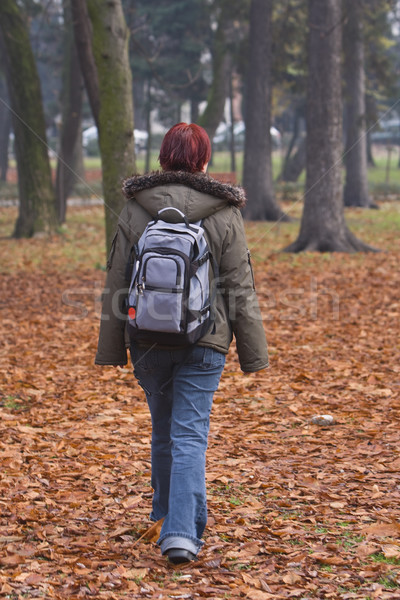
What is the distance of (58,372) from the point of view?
7.62 meters

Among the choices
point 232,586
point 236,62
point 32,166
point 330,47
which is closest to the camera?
point 232,586

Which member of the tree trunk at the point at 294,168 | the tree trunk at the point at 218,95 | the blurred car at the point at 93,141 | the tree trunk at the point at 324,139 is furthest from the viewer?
the blurred car at the point at 93,141

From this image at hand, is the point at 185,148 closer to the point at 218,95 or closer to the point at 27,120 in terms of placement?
the point at 27,120

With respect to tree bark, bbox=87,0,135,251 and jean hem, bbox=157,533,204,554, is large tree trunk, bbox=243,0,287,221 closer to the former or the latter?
tree bark, bbox=87,0,135,251

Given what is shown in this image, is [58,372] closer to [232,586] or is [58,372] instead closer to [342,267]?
[232,586]

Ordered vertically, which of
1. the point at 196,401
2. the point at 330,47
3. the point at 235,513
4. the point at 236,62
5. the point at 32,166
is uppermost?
the point at 236,62

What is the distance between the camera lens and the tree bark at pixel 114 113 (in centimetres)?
1013

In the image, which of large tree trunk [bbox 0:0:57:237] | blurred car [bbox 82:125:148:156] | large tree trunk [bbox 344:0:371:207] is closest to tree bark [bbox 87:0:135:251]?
large tree trunk [bbox 0:0:57:237]

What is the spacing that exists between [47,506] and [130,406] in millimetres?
2241

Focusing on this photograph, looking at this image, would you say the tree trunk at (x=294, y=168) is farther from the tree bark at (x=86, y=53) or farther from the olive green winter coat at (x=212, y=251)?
the olive green winter coat at (x=212, y=251)

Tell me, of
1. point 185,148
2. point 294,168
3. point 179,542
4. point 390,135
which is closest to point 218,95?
point 294,168

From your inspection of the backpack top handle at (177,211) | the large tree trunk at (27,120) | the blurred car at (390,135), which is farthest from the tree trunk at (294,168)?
the backpack top handle at (177,211)

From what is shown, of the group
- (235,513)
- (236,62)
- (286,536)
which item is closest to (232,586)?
(286,536)

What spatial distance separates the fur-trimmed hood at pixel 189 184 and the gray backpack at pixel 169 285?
0.15 metres
